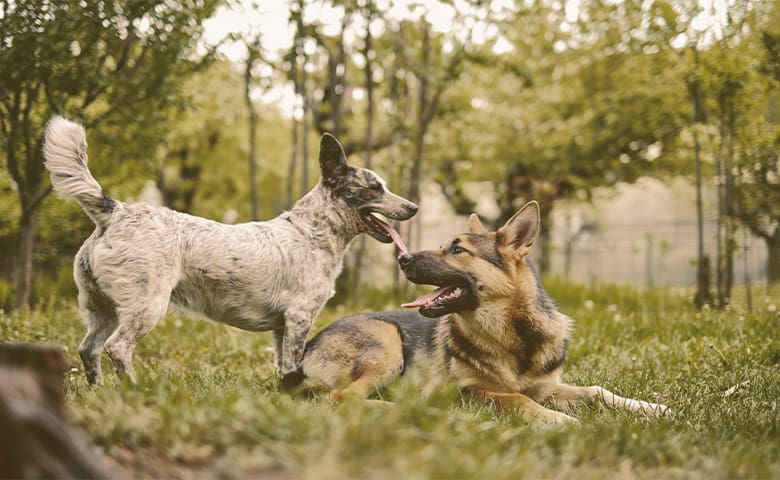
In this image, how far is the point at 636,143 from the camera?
18828mm

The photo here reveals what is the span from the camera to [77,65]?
751cm

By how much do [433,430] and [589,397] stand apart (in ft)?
7.23

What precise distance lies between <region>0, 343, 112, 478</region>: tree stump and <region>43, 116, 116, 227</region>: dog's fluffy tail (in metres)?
2.29

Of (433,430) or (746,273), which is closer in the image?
(433,430)

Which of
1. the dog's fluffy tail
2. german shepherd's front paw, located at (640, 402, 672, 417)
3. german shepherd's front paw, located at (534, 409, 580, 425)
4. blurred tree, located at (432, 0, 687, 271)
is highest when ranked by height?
blurred tree, located at (432, 0, 687, 271)

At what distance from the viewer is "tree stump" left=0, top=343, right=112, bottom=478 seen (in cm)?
210

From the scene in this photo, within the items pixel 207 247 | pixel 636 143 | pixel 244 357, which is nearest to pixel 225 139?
pixel 636 143

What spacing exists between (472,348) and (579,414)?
0.92 metres

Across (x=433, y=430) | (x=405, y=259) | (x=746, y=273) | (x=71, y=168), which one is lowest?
(x=433, y=430)

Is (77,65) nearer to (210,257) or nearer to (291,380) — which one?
(210,257)

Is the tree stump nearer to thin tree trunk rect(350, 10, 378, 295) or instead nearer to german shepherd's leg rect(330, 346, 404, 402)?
german shepherd's leg rect(330, 346, 404, 402)

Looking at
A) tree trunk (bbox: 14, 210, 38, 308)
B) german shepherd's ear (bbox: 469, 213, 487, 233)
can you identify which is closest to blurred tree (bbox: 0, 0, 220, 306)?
tree trunk (bbox: 14, 210, 38, 308)

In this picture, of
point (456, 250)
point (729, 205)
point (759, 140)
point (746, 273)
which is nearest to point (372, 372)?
point (456, 250)

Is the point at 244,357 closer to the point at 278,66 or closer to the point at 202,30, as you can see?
the point at 202,30
